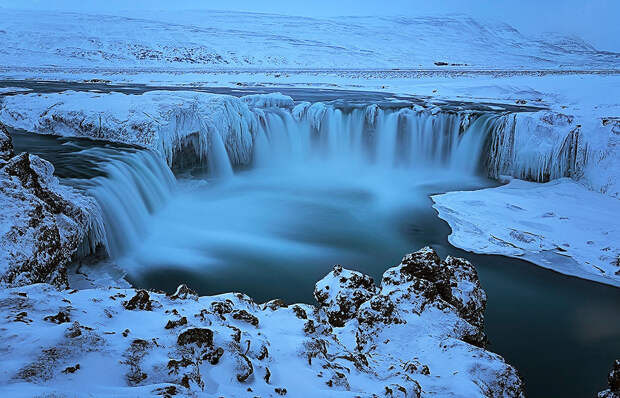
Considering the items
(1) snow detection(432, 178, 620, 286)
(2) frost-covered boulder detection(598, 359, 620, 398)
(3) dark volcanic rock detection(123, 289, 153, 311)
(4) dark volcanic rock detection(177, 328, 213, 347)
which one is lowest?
(1) snow detection(432, 178, 620, 286)

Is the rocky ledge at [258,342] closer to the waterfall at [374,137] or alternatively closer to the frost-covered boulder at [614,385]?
the frost-covered boulder at [614,385]

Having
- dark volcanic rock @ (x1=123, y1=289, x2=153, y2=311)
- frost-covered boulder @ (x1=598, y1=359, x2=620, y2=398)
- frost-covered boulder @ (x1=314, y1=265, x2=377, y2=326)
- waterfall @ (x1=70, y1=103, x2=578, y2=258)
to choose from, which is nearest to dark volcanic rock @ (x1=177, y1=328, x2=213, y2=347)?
dark volcanic rock @ (x1=123, y1=289, x2=153, y2=311)

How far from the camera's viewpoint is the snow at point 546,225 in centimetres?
750

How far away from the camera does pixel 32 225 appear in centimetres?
421

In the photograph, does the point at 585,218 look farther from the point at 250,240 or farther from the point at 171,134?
the point at 171,134

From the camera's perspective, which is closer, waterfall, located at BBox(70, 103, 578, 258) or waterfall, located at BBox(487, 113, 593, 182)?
waterfall, located at BBox(70, 103, 578, 258)

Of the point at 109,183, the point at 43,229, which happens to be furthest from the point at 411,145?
the point at 43,229

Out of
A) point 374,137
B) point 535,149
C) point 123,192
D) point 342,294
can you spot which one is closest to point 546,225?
point 535,149

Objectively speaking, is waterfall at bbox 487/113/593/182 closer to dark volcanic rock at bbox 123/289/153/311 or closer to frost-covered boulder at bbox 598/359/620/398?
frost-covered boulder at bbox 598/359/620/398

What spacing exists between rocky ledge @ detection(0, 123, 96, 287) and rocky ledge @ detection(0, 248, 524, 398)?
88 cm

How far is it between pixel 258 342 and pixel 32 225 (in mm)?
2786

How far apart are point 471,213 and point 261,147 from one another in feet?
24.1

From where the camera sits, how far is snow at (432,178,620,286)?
750 cm

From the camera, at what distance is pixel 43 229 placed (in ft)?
14.2
